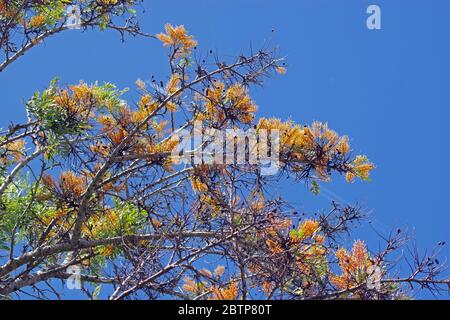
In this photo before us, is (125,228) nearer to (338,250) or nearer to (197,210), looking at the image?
(197,210)

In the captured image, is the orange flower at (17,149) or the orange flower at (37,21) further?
the orange flower at (17,149)

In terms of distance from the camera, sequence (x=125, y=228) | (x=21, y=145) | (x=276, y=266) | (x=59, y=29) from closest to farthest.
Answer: (x=276, y=266) < (x=125, y=228) < (x=59, y=29) < (x=21, y=145)

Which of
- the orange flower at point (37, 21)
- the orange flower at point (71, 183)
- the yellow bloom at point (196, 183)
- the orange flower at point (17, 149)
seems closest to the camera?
the orange flower at point (71, 183)

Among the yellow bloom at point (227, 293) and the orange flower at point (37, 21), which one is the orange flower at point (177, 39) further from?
the yellow bloom at point (227, 293)

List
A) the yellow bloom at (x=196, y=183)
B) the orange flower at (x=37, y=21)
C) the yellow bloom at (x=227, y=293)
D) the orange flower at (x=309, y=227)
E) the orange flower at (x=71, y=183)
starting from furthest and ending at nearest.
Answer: the orange flower at (x=37, y=21) < the yellow bloom at (x=196, y=183) < the orange flower at (x=71, y=183) < the orange flower at (x=309, y=227) < the yellow bloom at (x=227, y=293)

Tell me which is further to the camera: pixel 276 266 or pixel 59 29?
pixel 59 29

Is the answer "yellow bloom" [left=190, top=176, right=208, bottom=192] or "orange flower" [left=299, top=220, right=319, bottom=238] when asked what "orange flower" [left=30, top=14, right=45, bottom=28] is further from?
"orange flower" [left=299, top=220, right=319, bottom=238]

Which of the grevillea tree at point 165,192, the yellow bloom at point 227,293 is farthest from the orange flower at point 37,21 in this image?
the yellow bloom at point 227,293

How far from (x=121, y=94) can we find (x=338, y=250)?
7.98 ft

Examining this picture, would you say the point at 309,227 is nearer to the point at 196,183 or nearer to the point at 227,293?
the point at 196,183

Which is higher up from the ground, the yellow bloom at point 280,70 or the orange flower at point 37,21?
the orange flower at point 37,21

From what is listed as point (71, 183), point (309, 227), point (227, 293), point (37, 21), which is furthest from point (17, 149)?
point (227, 293)

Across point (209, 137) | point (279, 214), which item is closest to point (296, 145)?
point (209, 137)

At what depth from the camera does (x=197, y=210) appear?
14.7ft
